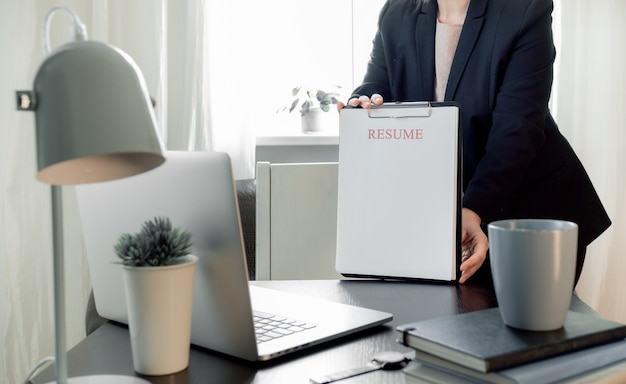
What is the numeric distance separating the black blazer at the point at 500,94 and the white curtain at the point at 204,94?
93 centimetres

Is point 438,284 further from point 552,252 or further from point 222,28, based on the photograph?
point 222,28

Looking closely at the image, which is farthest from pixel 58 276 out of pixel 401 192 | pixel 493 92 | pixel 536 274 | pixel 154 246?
pixel 493 92

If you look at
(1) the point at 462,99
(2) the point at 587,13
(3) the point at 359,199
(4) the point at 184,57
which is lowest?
(3) the point at 359,199

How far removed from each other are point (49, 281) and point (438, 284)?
1.58 metres

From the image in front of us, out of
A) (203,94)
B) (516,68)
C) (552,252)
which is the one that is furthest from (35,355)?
(552,252)

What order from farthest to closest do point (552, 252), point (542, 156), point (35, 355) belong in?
point (35, 355) → point (542, 156) → point (552, 252)

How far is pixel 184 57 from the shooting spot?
2523 mm

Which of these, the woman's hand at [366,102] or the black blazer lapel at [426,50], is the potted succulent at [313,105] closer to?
the black blazer lapel at [426,50]

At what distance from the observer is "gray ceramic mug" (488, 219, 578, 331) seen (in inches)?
29.0

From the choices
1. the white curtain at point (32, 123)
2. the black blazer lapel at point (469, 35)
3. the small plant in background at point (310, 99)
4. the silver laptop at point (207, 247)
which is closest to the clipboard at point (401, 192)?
the silver laptop at point (207, 247)

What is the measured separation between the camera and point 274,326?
3.10 feet

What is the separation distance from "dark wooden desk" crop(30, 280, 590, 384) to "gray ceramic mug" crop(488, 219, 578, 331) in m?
0.14

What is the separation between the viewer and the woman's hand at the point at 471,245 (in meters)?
1.31

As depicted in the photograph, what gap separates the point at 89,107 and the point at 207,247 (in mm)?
267
